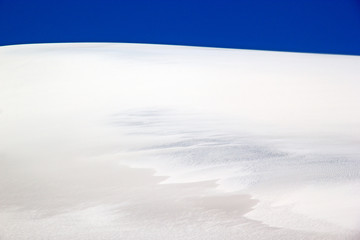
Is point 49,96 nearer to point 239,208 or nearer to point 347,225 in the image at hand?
point 239,208

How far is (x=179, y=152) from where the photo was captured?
8.77ft

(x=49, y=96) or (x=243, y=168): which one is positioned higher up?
(x=49, y=96)

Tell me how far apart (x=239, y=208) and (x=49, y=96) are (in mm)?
3185

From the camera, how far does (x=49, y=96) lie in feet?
15.1

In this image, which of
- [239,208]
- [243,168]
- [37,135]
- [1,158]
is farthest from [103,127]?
[239,208]

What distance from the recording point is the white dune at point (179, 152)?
5.52ft

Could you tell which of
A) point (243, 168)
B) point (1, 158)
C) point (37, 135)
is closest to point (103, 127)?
point (37, 135)

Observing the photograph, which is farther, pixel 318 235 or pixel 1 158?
pixel 1 158

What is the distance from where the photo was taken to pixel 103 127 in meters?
3.42

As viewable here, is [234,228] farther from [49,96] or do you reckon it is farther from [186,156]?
[49,96]

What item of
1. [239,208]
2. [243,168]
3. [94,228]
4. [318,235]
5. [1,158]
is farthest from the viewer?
[1,158]

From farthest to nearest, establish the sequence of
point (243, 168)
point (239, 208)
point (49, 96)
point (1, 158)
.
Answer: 1. point (49, 96)
2. point (1, 158)
3. point (243, 168)
4. point (239, 208)

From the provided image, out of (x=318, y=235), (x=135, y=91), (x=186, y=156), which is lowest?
(x=318, y=235)

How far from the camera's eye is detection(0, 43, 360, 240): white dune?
1.68 metres
